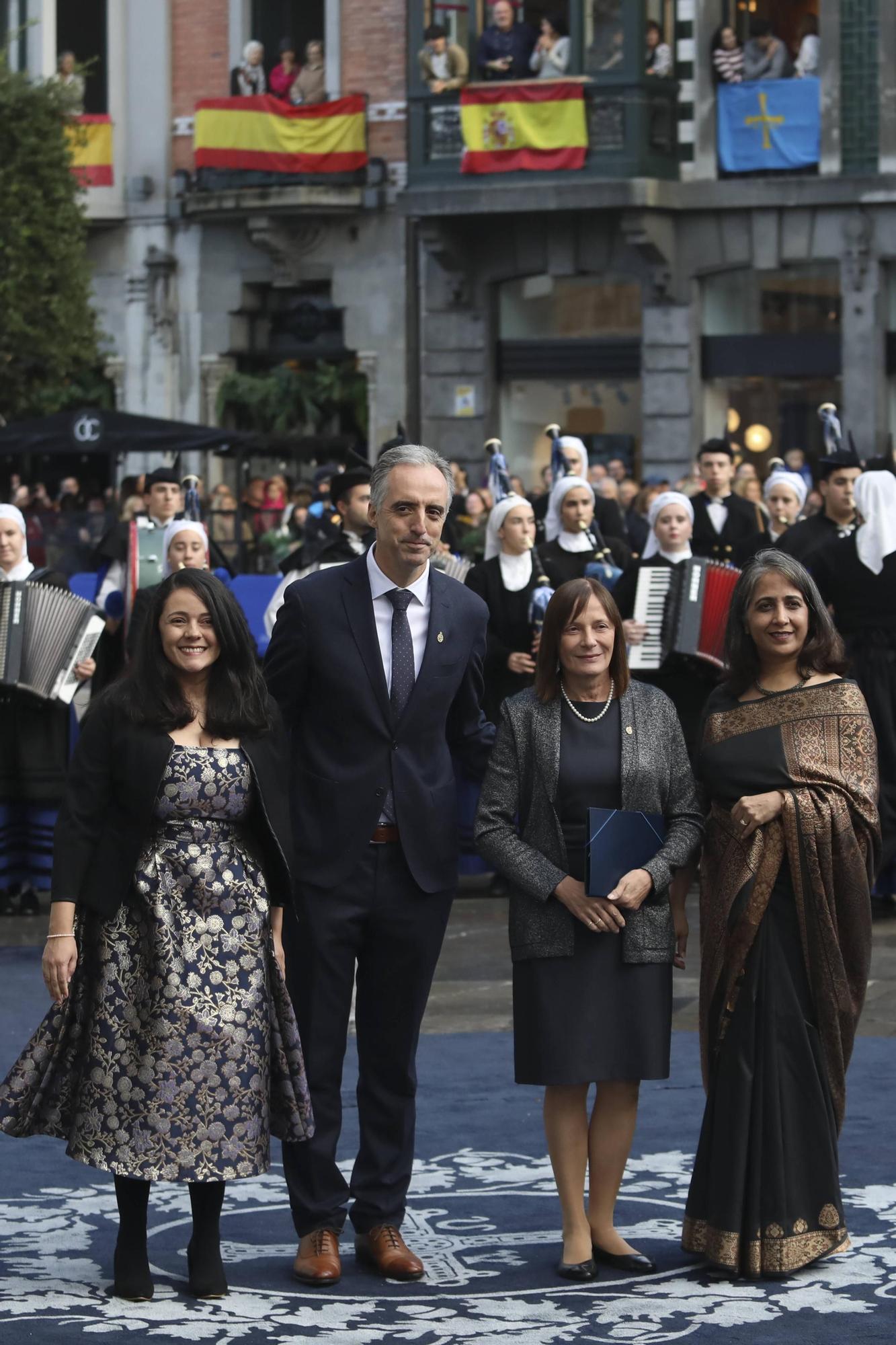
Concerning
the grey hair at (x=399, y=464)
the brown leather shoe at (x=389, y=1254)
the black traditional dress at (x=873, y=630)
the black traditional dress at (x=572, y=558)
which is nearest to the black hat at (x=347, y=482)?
the black traditional dress at (x=572, y=558)

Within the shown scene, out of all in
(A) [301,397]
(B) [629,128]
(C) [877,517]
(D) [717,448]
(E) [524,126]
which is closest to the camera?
(C) [877,517]

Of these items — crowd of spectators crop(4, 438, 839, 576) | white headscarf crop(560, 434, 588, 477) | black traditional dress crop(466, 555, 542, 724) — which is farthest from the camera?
crowd of spectators crop(4, 438, 839, 576)

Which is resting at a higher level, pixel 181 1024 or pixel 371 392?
pixel 371 392

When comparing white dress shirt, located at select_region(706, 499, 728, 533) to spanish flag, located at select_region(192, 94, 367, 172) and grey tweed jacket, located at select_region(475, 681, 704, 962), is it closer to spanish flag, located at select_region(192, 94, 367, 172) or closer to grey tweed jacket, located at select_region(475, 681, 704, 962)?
grey tweed jacket, located at select_region(475, 681, 704, 962)

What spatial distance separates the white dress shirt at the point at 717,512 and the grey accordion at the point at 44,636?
4.47m

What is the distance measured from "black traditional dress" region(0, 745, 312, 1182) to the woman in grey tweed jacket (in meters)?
0.64

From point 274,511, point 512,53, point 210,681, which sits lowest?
point 210,681

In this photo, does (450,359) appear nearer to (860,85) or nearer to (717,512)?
(860,85)

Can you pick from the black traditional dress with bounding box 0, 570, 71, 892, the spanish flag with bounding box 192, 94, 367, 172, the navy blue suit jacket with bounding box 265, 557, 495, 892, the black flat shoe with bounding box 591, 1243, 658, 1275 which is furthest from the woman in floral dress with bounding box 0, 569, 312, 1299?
the spanish flag with bounding box 192, 94, 367, 172

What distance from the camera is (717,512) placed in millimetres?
15742

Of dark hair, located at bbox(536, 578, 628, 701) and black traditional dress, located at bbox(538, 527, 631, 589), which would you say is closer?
dark hair, located at bbox(536, 578, 628, 701)

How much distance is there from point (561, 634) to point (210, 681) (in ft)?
2.97

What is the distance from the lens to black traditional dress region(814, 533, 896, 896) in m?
12.0

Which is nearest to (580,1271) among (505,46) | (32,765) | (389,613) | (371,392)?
(389,613)
